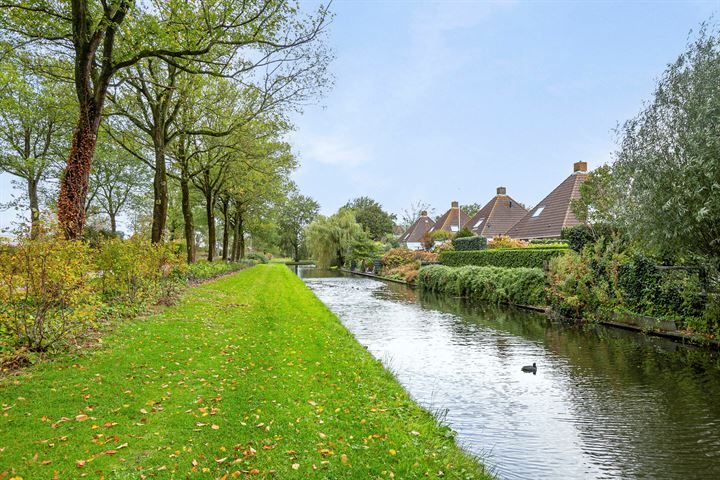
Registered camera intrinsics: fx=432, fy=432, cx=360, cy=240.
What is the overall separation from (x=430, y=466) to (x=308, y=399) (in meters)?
1.94

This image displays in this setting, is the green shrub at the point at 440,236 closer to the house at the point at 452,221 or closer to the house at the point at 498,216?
the house at the point at 498,216

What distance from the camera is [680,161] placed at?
28.6 feet

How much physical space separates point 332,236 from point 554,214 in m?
26.0

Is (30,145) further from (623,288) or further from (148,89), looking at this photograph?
(623,288)

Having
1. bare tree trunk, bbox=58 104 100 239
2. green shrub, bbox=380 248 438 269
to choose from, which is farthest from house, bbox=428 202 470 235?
bare tree trunk, bbox=58 104 100 239

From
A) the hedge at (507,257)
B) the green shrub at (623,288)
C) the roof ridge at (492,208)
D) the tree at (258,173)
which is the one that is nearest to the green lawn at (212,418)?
the green shrub at (623,288)

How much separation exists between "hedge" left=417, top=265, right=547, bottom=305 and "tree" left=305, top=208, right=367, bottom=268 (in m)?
24.0

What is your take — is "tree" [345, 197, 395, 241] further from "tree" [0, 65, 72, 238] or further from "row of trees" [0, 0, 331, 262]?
"tree" [0, 65, 72, 238]

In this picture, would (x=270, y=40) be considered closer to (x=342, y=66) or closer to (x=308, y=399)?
(x=342, y=66)

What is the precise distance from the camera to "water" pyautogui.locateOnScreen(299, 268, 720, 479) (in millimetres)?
4715

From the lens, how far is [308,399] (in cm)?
534

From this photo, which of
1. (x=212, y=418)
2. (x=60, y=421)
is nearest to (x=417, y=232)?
(x=212, y=418)

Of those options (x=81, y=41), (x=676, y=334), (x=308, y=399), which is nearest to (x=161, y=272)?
(x=81, y=41)

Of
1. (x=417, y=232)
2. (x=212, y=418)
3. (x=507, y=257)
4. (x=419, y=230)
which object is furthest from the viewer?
(x=419, y=230)
